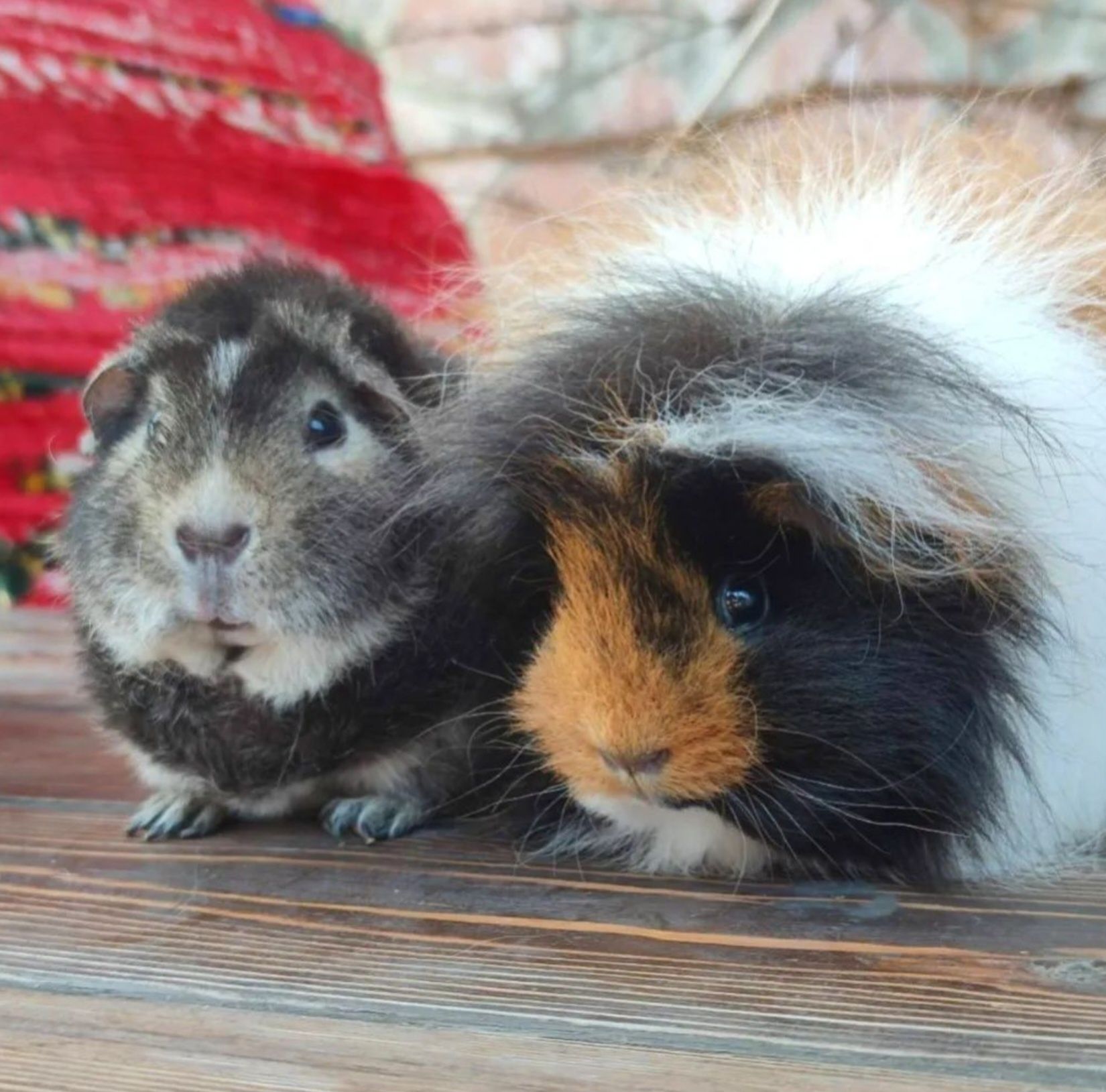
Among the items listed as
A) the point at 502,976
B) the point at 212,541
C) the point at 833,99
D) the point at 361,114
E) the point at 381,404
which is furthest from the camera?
the point at 361,114

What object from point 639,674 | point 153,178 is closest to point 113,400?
point 639,674

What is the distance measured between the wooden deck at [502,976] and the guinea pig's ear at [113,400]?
1.17 feet

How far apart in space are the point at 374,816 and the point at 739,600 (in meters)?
0.40

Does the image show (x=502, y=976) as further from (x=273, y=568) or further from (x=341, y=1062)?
(x=273, y=568)

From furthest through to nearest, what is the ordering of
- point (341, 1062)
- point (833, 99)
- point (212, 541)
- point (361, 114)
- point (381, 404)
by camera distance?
point (361, 114) < point (833, 99) < point (381, 404) < point (212, 541) < point (341, 1062)

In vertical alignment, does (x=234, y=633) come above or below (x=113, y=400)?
below

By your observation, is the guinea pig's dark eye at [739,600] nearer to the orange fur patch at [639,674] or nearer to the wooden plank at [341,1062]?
the orange fur patch at [639,674]

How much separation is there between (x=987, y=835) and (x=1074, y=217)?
0.57 metres

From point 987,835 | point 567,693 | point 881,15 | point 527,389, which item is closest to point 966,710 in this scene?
point 987,835

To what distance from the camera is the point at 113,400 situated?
1.09 m

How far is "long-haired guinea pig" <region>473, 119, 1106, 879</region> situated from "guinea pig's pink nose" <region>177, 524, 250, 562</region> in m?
0.19

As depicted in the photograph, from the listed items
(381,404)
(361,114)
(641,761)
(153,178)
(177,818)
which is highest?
(361,114)

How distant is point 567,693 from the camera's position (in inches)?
35.1

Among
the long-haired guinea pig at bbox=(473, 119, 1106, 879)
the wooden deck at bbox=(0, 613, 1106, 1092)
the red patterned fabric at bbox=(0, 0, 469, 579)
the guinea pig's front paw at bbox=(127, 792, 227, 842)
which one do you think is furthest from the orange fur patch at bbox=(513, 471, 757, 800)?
the red patterned fabric at bbox=(0, 0, 469, 579)
